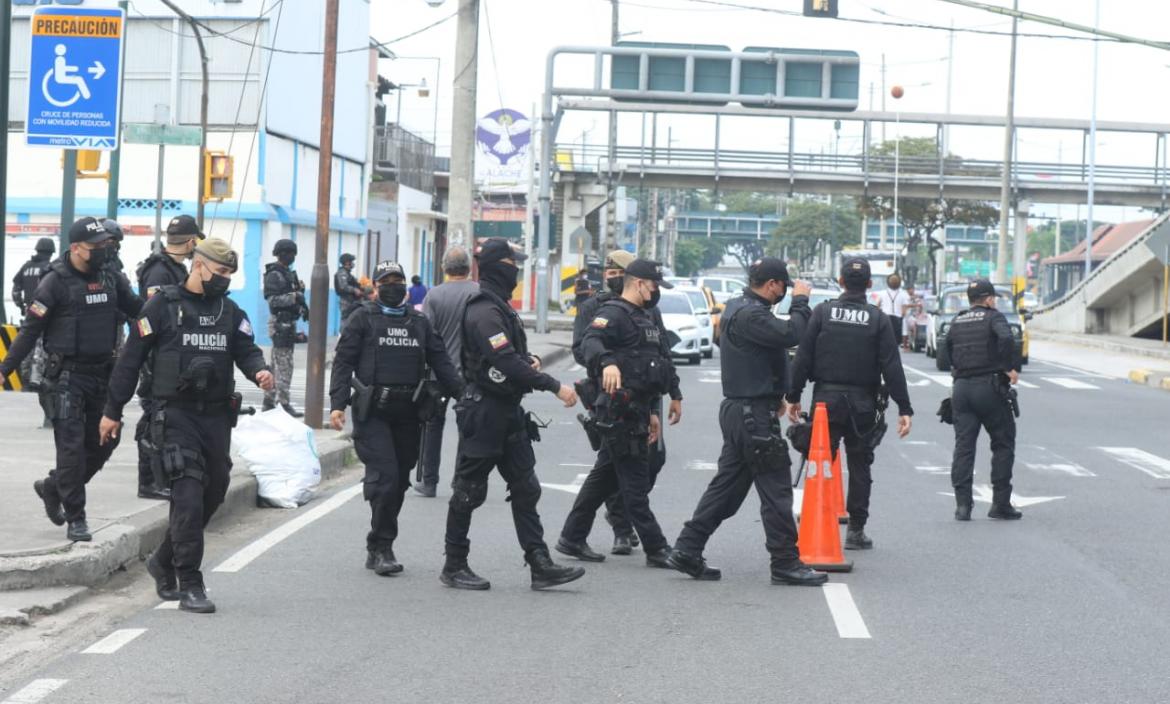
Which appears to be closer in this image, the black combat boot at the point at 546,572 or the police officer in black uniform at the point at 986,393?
the black combat boot at the point at 546,572

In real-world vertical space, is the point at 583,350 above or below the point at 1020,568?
above

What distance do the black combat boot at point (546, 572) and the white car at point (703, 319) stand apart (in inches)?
959

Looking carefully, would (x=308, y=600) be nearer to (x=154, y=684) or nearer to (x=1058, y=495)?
(x=154, y=684)

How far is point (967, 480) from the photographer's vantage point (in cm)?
1211

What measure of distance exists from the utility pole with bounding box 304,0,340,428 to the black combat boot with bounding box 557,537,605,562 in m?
6.87

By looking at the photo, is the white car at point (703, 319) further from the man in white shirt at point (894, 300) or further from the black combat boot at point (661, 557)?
the black combat boot at point (661, 557)

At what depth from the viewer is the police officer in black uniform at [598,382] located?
9.60 meters

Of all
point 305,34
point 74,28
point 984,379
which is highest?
point 305,34

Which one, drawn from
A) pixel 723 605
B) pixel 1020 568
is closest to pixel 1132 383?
pixel 1020 568

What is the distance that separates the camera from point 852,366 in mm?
10219

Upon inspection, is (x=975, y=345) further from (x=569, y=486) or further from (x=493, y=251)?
(x=493, y=251)

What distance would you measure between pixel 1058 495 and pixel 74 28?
28.6 ft

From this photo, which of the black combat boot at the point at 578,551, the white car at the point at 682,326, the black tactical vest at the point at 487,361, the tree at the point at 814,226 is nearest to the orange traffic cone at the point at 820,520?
the black combat boot at the point at 578,551

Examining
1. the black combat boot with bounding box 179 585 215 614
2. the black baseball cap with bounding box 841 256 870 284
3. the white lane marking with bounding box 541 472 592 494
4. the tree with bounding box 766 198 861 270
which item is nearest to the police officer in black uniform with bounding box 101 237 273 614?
the black combat boot with bounding box 179 585 215 614
